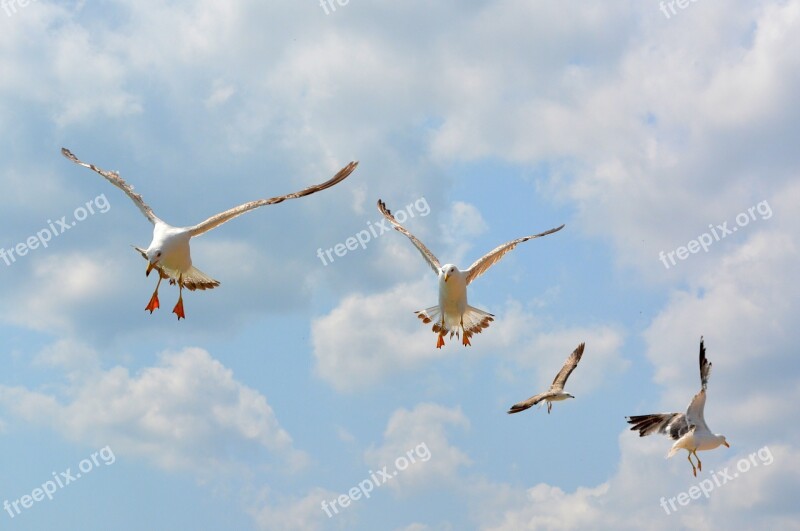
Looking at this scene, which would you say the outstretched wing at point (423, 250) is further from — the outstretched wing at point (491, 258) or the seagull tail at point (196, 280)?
the seagull tail at point (196, 280)

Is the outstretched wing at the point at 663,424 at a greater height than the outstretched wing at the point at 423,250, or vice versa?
the outstretched wing at the point at 423,250

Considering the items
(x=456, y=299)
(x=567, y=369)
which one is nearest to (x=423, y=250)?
(x=456, y=299)

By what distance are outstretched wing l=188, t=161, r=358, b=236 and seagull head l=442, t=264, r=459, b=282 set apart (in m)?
4.67

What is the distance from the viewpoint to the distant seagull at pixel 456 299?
35062 millimetres

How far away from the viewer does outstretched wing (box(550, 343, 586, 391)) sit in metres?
33.5

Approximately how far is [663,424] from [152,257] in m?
16.0

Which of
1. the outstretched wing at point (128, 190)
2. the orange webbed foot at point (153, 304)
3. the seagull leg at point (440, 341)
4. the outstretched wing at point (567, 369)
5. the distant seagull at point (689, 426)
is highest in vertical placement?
the outstretched wing at point (128, 190)

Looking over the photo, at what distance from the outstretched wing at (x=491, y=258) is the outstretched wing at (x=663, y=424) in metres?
7.33

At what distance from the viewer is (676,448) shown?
3070 centimetres

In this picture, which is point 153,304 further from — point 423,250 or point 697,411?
point 697,411

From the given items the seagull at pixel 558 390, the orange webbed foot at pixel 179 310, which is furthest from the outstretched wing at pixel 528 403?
the orange webbed foot at pixel 179 310

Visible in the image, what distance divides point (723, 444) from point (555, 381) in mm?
5403

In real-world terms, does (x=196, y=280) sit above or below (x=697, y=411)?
above

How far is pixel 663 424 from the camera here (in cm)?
3150
